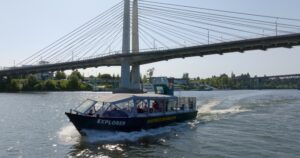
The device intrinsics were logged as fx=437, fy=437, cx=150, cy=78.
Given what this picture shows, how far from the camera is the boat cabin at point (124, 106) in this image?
1120 inches

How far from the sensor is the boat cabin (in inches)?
1120

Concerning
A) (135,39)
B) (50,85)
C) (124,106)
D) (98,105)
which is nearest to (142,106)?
(124,106)

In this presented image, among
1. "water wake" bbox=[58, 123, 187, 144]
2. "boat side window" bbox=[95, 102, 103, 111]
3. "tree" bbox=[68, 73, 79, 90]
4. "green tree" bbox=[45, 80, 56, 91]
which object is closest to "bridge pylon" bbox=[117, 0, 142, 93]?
"boat side window" bbox=[95, 102, 103, 111]

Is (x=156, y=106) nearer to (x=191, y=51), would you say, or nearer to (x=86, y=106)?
(x=86, y=106)

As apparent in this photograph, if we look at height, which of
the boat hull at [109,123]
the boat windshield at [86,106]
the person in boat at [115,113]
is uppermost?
the boat windshield at [86,106]

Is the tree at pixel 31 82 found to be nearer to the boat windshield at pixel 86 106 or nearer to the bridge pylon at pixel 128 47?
the bridge pylon at pixel 128 47

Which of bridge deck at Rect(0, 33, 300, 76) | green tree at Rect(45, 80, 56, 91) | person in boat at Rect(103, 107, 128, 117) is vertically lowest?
person in boat at Rect(103, 107, 128, 117)

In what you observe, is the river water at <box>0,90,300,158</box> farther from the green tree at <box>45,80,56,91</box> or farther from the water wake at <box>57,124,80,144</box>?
the green tree at <box>45,80,56,91</box>

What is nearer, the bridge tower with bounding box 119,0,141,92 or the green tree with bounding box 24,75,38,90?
the bridge tower with bounding box 119,0,141,92

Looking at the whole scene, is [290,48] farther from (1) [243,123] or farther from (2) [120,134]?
(2) [120,134]

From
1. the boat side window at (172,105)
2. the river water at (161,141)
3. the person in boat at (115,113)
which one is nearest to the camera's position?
the river water at (161,141)

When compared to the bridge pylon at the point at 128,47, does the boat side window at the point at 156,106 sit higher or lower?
lower

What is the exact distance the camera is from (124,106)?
97.9 ft

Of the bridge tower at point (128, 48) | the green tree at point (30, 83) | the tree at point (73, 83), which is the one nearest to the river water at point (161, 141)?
the bridge tower at point (128, 48)
